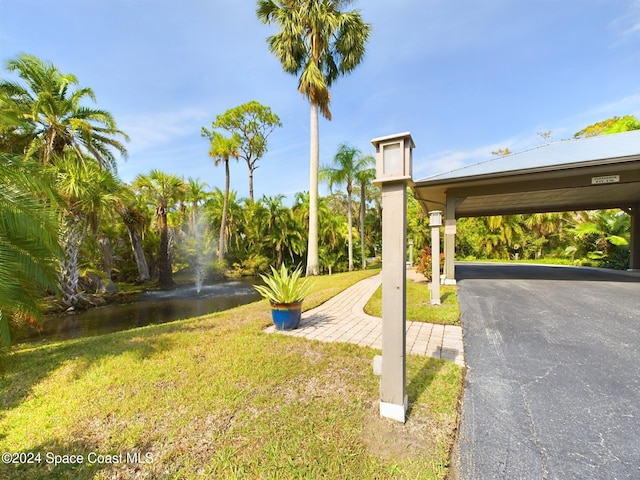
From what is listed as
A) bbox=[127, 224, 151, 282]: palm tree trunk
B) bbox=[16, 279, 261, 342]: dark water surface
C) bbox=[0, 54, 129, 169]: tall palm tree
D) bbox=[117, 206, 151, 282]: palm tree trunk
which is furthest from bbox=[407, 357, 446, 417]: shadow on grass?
bbox=[127, 224, 151, 282]: palm tree trunk

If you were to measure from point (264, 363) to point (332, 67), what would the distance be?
1512 cm

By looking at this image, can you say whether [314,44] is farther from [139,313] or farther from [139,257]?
[139,257]

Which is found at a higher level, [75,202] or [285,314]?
[75,202]

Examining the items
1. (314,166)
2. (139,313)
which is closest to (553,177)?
(314,166)

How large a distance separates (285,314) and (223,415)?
222cm

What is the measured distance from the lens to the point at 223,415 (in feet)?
7.34

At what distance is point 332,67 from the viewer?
13812 mm

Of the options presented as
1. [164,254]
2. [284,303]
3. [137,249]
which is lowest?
[284,303]

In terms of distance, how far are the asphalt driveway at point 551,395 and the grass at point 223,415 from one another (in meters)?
0.27

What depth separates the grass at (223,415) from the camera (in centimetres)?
175

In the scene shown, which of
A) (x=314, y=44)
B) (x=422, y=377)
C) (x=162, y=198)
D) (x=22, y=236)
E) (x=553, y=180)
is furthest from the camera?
(x=162, y=198)

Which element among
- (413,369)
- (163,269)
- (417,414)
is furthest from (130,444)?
(163,269)

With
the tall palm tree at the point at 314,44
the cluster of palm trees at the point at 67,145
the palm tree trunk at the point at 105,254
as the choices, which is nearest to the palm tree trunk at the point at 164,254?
the palm tree trunk at the point at 105,254

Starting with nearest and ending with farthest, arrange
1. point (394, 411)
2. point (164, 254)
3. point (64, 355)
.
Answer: point (394, 411) → point (64, 355) → point (164, 254)
